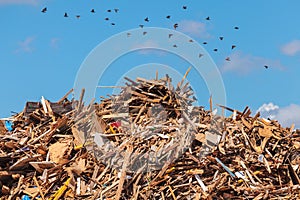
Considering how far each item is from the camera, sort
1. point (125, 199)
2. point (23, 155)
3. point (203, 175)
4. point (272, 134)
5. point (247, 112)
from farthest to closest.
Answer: point (247, 112)
point (272, 134)
point (23, 155)
point (203, 175)
point (125, 199)

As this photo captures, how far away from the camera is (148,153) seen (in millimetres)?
9242

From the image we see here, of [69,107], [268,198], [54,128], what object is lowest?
[268,198]

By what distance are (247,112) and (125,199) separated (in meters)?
4.09

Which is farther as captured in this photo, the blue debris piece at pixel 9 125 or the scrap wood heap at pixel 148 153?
the blue debris piece at pixel 9 125

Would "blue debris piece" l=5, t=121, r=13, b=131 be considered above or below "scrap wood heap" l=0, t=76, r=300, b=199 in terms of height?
above

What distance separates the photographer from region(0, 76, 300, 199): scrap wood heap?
8.90 meters

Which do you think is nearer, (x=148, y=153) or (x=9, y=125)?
(x=148, y=153)

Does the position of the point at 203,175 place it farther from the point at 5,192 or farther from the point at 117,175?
the point at 5,192

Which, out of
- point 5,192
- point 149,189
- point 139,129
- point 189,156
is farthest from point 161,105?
point 5,192

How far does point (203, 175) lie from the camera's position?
9.17 meters

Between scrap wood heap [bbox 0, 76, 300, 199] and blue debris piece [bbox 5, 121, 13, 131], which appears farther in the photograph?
blue debris piece [bbox 5, 121, 13, 131]

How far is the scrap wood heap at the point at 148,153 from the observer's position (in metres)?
8.90

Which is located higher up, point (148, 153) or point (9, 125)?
point (9, 125)

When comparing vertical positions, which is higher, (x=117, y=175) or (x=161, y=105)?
(x=161, y=105)
